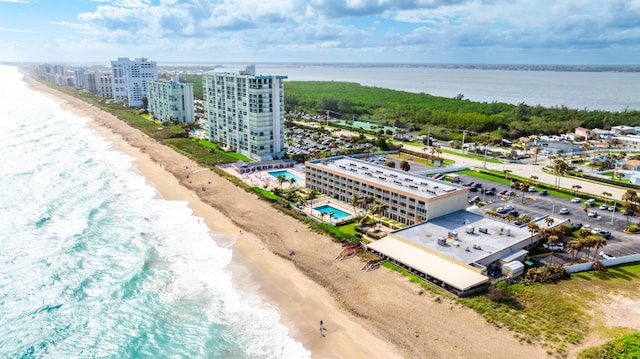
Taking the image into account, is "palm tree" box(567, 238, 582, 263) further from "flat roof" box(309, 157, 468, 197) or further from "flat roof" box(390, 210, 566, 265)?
"flat roof" box(309, 157, 468, 197)

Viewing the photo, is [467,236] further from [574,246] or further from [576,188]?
[576,188]

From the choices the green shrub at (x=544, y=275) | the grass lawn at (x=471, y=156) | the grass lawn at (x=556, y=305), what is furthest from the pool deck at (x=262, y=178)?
the grass lawn at (x=471, y=156)

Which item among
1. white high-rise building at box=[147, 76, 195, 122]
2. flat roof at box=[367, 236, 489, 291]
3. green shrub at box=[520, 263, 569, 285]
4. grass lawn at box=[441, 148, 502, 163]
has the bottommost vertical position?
green shrub at box=[520, 263, 569, 285]

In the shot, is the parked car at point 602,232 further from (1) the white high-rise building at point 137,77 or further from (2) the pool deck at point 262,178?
(1) the white high-rise building at point 137,77

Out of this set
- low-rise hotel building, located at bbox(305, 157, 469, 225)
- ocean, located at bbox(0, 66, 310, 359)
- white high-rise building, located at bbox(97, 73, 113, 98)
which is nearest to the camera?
ocean, located at bbox(0, 66, 310, 359)

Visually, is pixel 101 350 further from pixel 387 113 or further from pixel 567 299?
pixel 387 113

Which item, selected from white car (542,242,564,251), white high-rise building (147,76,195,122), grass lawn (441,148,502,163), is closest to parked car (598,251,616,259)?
white car (542,242,564,251)

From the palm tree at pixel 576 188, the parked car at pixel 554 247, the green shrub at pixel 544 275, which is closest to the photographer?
the green shrub at pixel 544 275
